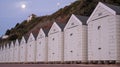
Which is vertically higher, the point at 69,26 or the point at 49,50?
the point at 69,26

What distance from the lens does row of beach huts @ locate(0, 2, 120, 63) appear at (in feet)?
90.2

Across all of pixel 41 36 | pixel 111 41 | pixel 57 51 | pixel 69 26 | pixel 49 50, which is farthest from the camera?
pixel 41 36

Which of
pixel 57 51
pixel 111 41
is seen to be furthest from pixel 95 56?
pixel 57 51

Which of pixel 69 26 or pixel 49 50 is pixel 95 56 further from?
pixel 49 50

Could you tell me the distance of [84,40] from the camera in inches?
1319

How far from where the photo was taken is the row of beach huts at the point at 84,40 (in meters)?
27.5

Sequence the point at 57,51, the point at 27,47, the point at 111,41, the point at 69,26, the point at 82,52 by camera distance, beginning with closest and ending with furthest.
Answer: the point at 111,41 → the point at 82,52 → the point at 69,26 → the point at 57,51 → the point at 27,47

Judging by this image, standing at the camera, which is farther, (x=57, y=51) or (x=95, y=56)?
(x=57, y=51)

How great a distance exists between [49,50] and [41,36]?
450 centimetres

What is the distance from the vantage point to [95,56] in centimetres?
3036

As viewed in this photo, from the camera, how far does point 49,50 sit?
4359 cm

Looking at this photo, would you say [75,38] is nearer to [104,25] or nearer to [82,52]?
[82,52]

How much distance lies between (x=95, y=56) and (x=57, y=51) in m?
11.1

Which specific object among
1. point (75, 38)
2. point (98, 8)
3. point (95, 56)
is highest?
point (98, 8)
